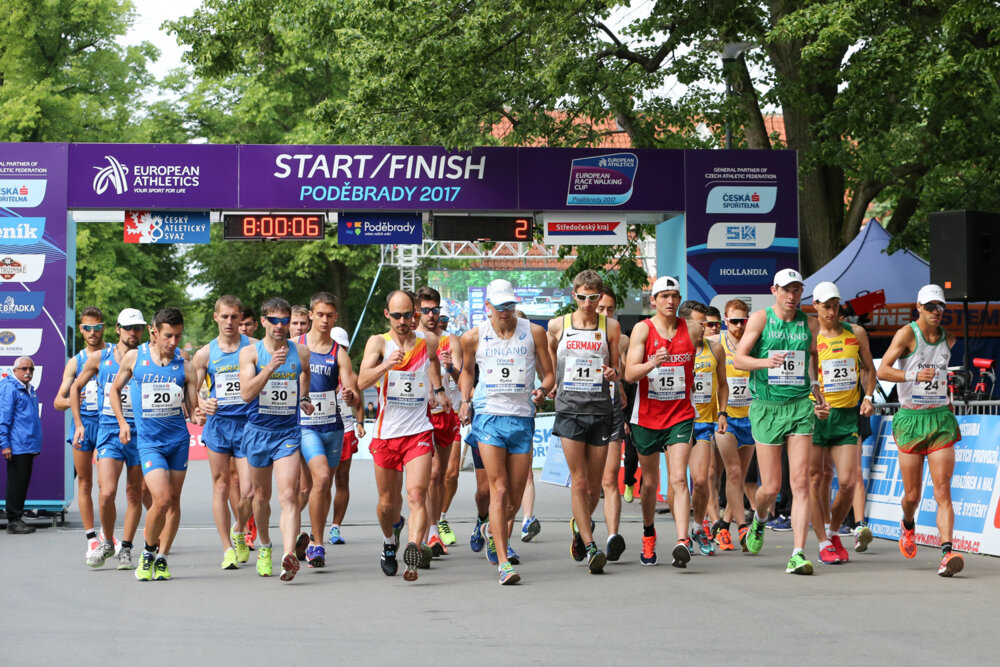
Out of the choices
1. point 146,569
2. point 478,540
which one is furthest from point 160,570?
point 478,540

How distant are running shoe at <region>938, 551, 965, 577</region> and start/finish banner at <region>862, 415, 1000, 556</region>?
5.13 feet

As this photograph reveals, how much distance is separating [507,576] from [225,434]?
8.02ft

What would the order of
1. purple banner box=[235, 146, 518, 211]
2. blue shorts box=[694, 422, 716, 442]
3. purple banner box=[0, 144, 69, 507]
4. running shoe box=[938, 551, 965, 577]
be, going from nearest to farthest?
1. running shoe box=[938, 551, 965, 577]
2. blue shorts box=[694, 422, 716, 442]
3. purple banner box=[0, 144, 69, 507]
4. purple banner box=[235, 146, 518, 211]

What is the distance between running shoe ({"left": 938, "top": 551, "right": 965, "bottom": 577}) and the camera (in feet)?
32.4

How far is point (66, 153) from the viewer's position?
1541cm

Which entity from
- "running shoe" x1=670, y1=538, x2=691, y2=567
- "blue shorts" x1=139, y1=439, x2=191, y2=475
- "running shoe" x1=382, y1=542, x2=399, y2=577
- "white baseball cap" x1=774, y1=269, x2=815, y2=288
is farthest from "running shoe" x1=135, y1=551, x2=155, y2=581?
"white baseball cap" x1=774, y1=269, x2=815, y2=288

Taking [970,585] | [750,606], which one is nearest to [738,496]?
[970,585]

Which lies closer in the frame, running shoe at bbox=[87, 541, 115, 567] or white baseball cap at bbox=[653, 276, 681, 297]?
white baseball cap at bbox=[653, 276, 681, 297]

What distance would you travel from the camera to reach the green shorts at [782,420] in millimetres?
10312

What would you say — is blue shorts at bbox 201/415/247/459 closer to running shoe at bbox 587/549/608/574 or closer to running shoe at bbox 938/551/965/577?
running shoe at bbox 587/549/608/574

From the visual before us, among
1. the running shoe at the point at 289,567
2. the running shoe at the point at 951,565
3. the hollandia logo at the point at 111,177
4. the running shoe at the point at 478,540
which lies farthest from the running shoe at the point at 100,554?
the running shoe at the point at 951,565

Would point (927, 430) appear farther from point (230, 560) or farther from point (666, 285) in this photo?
point (230, 560)

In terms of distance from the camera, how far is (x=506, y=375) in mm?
10070

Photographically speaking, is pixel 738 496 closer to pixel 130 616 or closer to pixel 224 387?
pixel 224 387
